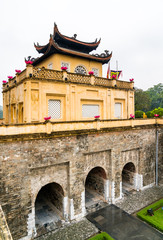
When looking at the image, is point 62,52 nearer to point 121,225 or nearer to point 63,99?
point 63,99

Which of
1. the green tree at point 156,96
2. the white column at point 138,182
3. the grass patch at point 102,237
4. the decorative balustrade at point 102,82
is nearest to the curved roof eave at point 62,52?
the decorative balustrade at point 102,82

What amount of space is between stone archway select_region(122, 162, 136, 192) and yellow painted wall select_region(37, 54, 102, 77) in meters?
10.6

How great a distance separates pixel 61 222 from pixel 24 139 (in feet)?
21.7

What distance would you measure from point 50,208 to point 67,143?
235 inches

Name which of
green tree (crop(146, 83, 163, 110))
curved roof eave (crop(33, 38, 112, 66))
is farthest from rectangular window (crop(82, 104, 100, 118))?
green tree (crop(146, 83, 163, 110))

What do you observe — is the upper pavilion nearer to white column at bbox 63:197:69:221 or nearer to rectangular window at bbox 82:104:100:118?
rectangular window at bbox 82:104:100:118

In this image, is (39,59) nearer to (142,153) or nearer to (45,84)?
(45,84)

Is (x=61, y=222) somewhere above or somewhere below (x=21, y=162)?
below

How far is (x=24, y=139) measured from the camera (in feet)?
30.1

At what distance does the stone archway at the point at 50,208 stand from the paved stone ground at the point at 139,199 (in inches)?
200

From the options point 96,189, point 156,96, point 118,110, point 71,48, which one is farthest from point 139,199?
point 156,96

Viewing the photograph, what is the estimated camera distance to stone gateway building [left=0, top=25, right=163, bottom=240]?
360 inches

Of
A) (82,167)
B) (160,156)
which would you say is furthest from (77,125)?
(160,156)

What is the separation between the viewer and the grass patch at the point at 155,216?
431 inches
